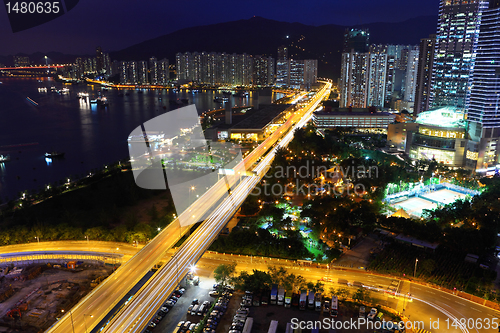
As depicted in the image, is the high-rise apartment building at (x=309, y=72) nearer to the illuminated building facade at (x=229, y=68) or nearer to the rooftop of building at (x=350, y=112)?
the illuminated building facade at (x=229, y=68)

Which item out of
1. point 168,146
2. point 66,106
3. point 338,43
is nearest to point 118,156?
point 168,146

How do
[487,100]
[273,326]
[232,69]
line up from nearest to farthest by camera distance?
[273,326]
[487,100]
[232,69]

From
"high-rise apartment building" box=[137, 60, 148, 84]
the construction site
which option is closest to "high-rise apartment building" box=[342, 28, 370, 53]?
"high-rise apartment building" box=[137, 60, 148, 84]

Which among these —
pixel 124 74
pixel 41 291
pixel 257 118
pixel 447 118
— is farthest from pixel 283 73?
pixel 41 291

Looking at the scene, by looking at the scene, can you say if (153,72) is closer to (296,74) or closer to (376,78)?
(296,74)

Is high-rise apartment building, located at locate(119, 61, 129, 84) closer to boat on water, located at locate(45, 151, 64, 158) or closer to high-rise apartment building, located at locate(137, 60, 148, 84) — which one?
high-rise apartment building, located at locate(137, 60, 148, 84)

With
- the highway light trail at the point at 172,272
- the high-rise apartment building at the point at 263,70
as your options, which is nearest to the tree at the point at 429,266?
the highway light trail at the point at 172,272
